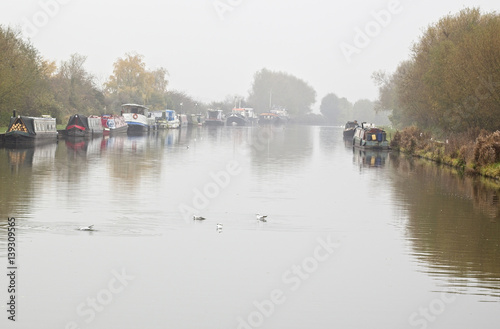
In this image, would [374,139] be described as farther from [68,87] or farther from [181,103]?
[181,103]

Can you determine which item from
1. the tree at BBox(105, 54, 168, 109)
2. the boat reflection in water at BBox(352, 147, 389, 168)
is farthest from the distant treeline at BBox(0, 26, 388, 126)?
the boat reflection in water at BBox(352, 147, 389, 168)

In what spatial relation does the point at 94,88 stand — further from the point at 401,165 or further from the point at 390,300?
the point at 390,300

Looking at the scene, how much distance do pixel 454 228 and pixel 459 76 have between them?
1055 inches

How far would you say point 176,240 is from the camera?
17078 millimetres

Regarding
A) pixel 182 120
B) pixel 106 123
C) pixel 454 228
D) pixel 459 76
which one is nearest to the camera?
pixel 454 228

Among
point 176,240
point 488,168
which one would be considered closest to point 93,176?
point 176,240

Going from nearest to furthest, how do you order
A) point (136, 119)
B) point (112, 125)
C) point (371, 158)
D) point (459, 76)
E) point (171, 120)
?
point (459, 76) → point (371, 158) → point (112, 125) → point (136, 119) → point (171, 120)
